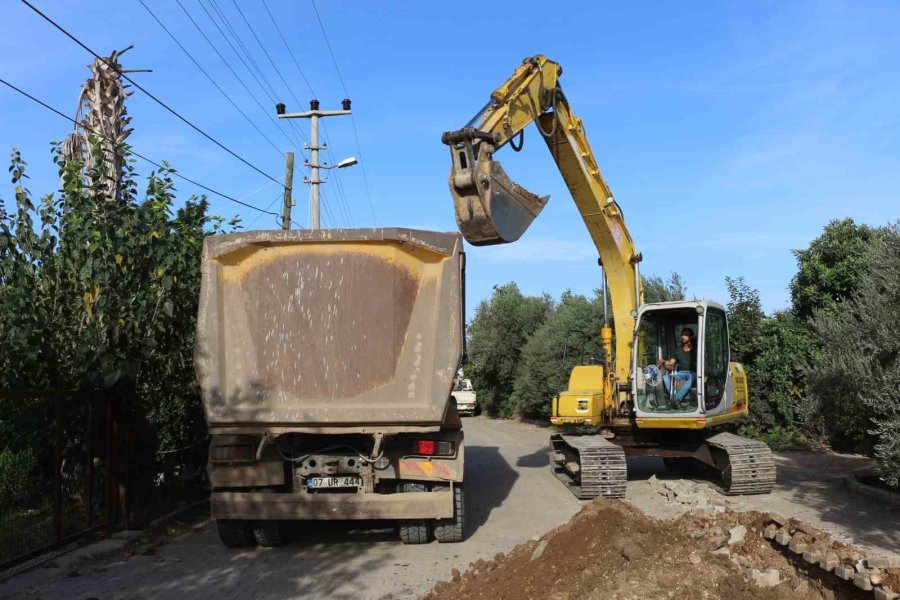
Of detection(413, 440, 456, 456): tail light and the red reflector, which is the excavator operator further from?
the red reflector

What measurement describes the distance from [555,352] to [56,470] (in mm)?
17511

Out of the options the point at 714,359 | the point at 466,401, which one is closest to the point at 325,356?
the point at 714,359

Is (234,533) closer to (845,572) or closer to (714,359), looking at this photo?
(845,572)

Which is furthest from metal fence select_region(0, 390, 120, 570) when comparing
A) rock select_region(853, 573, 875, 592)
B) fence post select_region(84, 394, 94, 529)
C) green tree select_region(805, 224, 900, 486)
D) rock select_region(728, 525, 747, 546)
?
green tree select_region(805, 224, 900, 486)

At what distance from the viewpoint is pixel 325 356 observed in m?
7.20

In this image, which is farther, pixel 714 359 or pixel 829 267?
pixel 829 267

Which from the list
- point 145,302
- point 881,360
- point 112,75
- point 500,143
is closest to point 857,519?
point 881,360

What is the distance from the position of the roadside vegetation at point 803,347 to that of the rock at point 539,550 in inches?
142

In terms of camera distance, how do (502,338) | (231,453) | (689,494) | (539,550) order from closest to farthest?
(539,550) < (231,453) < (689,494) < (502,338)

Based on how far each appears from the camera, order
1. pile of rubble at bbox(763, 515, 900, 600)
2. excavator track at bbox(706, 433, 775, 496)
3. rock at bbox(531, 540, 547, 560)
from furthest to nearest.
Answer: excavator track at bbox(706, 433, 775, 496) < rock at bbox(531, 540, 547, 560) < pile of rubble at bbox(763, 515, 900, 600)

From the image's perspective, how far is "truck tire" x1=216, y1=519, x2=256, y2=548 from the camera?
24.9ft

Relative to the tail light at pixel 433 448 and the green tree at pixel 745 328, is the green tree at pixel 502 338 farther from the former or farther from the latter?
the tail light at pixel 433 448

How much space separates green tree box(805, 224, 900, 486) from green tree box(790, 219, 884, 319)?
676cm

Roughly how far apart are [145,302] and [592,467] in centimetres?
610
